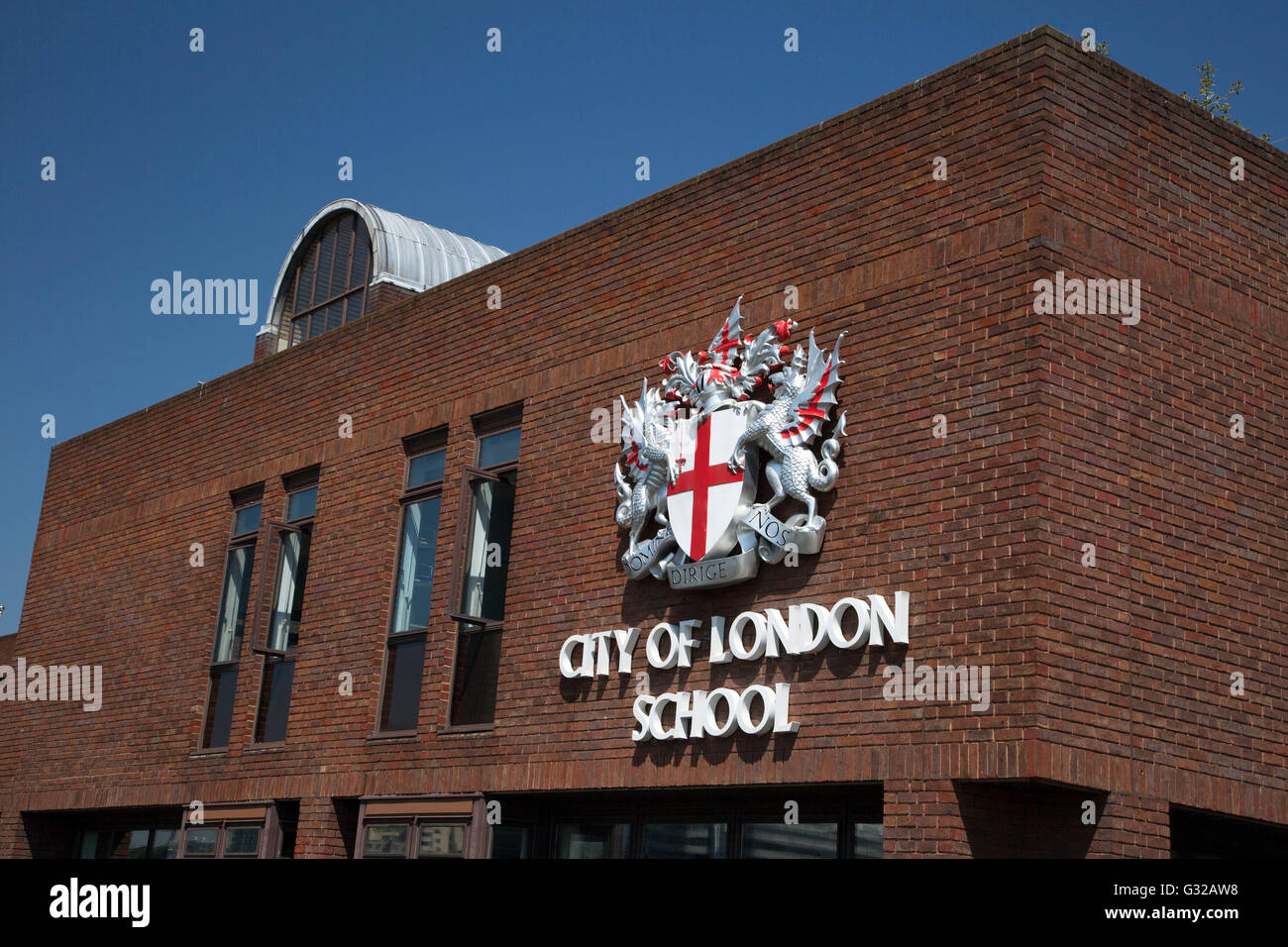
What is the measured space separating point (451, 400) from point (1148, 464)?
23.2ft

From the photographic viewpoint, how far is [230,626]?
56.3 ft

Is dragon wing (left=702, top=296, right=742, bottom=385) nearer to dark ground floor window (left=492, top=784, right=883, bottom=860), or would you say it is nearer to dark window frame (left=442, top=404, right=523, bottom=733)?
dark window frame (left=442, top=404, right=523, bottom=733)

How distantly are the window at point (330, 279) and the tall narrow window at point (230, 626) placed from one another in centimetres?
337

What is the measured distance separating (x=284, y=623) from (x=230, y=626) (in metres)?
1.39

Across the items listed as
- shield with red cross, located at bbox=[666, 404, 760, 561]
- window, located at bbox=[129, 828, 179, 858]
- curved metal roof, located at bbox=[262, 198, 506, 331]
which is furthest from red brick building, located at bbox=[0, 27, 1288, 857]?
curved metal roof, located at bbox=[262, 198, 506, 331]

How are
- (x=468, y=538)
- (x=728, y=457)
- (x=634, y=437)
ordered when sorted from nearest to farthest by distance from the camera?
1. (x=728, y=457)
2. (x=634, y=437)
3. (x=468, y=538)

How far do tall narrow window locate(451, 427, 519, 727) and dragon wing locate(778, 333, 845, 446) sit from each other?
3.56 m

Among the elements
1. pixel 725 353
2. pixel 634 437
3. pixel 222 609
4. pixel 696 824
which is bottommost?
pixel 696 824

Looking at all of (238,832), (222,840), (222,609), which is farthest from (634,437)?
(222,609)

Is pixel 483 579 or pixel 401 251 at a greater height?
pixel 401 251

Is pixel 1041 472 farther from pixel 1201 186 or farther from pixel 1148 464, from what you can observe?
pixel 1201 186

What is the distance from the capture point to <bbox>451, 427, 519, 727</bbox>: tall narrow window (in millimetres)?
13383

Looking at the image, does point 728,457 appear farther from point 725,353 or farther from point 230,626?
point 230,626

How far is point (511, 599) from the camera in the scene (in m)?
13.2
